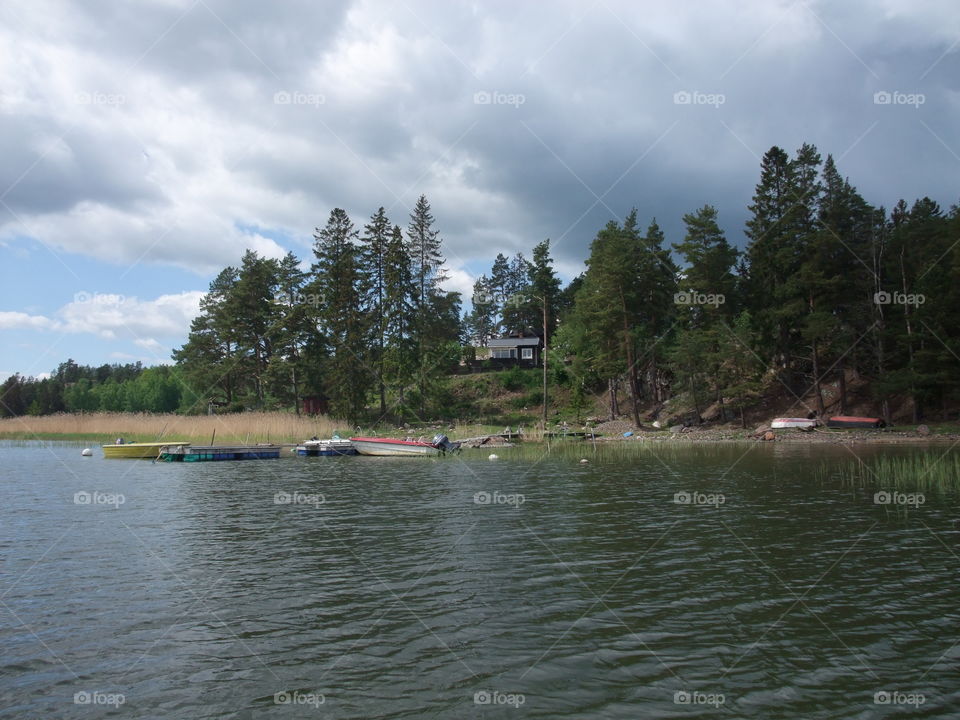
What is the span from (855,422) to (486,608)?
4853 cm

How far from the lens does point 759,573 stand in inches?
500

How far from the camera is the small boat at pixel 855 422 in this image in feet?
164

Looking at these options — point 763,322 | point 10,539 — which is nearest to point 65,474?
point 10,539

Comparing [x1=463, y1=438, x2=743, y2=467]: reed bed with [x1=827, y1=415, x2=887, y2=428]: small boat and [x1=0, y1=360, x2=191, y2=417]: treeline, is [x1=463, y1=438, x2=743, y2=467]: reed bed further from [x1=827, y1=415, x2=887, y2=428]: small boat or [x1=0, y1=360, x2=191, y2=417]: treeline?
[x1=0, y1=360, x2=191, y2=417]: treeline

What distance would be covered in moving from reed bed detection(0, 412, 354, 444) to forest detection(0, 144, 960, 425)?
37.1 feet

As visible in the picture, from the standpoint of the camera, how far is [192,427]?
50750 millimetres

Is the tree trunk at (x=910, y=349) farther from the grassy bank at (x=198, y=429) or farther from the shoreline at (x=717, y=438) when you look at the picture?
the grassy bank at (x=198, y=429)

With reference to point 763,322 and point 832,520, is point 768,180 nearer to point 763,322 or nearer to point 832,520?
point 763,322

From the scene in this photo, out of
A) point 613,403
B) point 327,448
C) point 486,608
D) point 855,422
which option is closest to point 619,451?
point 327,448

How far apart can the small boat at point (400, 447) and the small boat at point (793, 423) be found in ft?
88.0

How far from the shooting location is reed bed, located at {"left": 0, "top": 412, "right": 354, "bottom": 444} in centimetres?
4881

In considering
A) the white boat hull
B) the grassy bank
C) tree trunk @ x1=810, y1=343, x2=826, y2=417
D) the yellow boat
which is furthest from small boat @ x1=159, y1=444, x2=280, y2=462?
tree trunk @ x1=810, y1=343, x2=826, y2=417

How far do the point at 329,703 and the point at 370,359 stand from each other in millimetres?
57332

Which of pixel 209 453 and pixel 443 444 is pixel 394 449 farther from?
pixel 209 453
